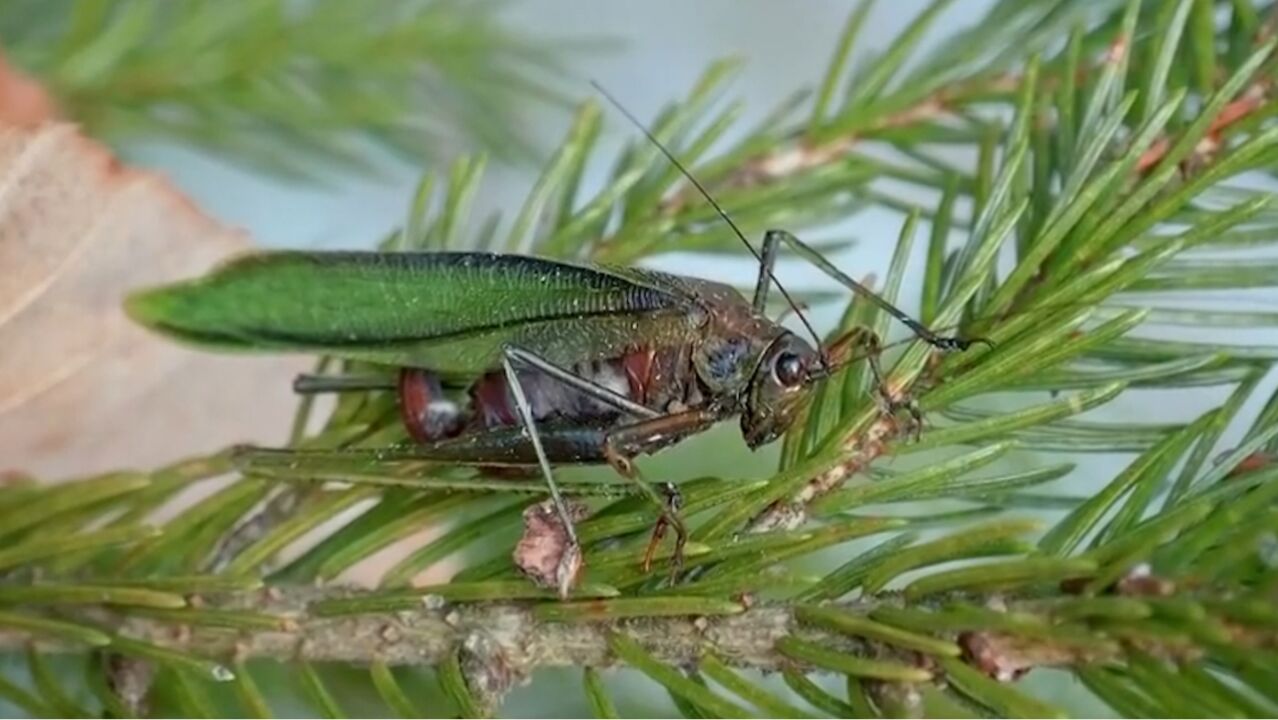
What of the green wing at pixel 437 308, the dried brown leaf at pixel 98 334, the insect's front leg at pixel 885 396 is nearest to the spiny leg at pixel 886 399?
→ the insect's front leg at pixel 885 396

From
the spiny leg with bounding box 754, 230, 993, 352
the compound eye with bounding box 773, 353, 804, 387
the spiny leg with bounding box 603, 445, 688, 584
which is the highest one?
the spiny leg with bounding box 754, 230, 993, 352

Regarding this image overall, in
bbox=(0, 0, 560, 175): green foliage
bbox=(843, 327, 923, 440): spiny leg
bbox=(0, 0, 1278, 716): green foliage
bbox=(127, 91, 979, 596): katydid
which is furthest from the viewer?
bbox=(0, 0, 560, 175): green foliage

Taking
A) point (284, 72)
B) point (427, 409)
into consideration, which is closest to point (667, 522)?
point (427, 409)

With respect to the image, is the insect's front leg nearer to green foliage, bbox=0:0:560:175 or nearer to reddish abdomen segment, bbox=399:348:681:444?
reddish abdomen segment, bbox=399:348:681:444

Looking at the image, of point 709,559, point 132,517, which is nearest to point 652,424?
point 709,559

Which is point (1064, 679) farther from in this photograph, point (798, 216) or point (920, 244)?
point (920, 244)

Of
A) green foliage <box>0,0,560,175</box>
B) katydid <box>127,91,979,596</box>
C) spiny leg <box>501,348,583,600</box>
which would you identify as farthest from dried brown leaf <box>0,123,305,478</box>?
green foliage <box>0,0,560,175</box>

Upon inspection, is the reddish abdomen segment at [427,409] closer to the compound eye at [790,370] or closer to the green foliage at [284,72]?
the compound eye at [790,370]
